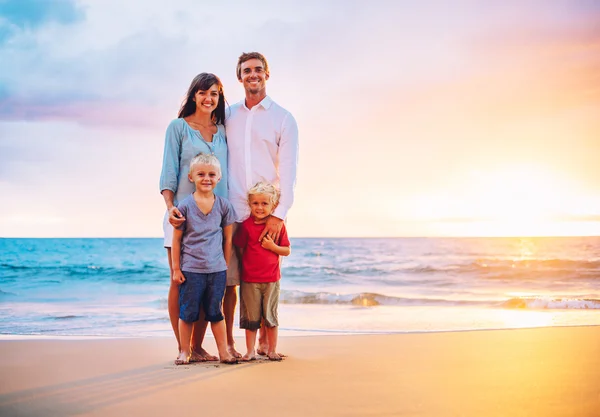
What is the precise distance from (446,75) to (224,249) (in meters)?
7.07

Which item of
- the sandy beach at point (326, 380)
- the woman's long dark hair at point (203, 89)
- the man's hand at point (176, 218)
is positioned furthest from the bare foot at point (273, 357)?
the woman's long dark hair at point (203, 89)

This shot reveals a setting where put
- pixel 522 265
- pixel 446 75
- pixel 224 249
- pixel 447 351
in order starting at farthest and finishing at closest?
1. pixel 522 265
2. pixel 446 75
3. pixel 447 351
4. pixel 224 249

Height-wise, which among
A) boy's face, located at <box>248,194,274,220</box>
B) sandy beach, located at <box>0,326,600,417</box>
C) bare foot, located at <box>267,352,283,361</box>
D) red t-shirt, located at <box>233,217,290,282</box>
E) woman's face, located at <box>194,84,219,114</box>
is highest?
woman's face, located at <box>194,84,219,114</box>

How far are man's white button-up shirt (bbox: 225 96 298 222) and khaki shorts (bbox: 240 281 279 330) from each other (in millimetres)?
498

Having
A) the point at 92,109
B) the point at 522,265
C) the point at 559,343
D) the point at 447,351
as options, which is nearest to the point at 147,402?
the point at 447,351

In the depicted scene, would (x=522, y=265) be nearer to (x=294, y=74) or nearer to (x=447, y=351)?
(x=294, y=74)

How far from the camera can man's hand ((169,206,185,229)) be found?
3.67 metres

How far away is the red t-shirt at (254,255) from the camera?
3.93m

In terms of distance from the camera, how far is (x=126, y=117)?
1091 centimetres

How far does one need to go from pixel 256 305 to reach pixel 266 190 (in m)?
0.82

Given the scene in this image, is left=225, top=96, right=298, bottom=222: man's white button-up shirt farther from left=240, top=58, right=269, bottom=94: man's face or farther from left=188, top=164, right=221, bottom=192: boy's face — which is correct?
left=188, top=164, right=221, bottom=192: boy's face

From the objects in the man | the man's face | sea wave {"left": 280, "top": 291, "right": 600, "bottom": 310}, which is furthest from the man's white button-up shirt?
sea wave {"left": 280, "top": 291, "right": 600, "bottom": 310}

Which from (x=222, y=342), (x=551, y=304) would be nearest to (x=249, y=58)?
(x=222, y=342)

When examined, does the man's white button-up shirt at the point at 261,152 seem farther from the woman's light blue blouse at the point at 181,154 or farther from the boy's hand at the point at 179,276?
the boy's hand at the point at 179,276
